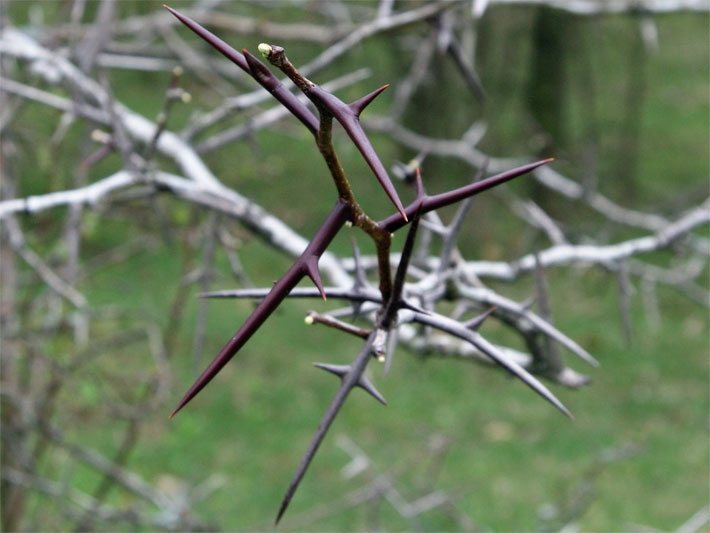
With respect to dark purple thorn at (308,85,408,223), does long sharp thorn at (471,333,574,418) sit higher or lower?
lower

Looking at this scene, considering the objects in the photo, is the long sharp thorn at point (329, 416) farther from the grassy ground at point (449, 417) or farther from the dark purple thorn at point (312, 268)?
the grassy ground at point (449, 417)

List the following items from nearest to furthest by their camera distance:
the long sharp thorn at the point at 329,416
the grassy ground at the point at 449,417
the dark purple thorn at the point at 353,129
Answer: the dark purple thorn at the point at 353,129 → the long sharp thorn at the point at 329,416 → the grassy ground at the point at 449,417

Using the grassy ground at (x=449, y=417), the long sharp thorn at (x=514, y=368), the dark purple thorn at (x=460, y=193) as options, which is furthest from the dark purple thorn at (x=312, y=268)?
the grassy ground at (x=449, y=417)

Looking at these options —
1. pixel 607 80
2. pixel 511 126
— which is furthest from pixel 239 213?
pixel 607 80

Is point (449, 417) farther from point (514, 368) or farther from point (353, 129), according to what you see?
point (353, 129)

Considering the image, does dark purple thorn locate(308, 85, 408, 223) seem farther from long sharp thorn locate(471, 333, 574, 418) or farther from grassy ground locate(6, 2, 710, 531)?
grassy ground locate(6, 2, 710, 531)

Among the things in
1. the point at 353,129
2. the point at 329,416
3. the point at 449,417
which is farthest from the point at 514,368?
the point at 449,417

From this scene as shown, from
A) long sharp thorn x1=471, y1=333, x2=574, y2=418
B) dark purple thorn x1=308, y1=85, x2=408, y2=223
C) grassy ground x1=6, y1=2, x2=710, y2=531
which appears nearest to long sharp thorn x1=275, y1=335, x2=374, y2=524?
long sharp thorn x1=471, y1=333, x2=574, y2=418

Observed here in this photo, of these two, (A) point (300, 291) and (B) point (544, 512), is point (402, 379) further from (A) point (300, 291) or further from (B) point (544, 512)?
(A) point (300, 291)
